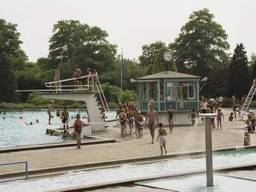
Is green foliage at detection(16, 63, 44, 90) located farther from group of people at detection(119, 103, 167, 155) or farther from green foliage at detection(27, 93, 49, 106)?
group of people at detection(119, 103, 167, 155)

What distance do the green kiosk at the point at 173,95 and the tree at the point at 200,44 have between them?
5961 centimetres

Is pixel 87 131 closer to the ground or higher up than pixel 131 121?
closer to the ground

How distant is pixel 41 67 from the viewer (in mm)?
109000

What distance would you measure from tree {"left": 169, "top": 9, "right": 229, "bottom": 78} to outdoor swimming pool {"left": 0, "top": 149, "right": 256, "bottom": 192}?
251 feet

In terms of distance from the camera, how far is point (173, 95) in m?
35.8

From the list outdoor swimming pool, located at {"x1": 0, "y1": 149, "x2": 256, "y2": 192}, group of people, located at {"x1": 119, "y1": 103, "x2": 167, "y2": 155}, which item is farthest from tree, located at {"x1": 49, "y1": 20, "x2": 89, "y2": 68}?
outdoor swimming pool, located at {"x1": 0, "y1": 149, "x2": 256, "y2": 192}

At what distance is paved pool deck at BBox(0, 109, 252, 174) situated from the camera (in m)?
18.4

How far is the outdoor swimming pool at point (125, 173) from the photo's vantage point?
47.0 ft

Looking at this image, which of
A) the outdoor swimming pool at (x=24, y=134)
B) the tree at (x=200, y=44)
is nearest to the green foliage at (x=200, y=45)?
the tree at (x=200, y=44)

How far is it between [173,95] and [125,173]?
19653mm

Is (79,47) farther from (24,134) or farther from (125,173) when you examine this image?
(125,173)

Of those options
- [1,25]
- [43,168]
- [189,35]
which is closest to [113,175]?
[43,168]

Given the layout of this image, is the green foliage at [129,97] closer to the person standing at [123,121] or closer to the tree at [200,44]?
the tree at [200,44]

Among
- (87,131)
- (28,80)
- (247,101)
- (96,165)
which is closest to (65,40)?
(28,80)
